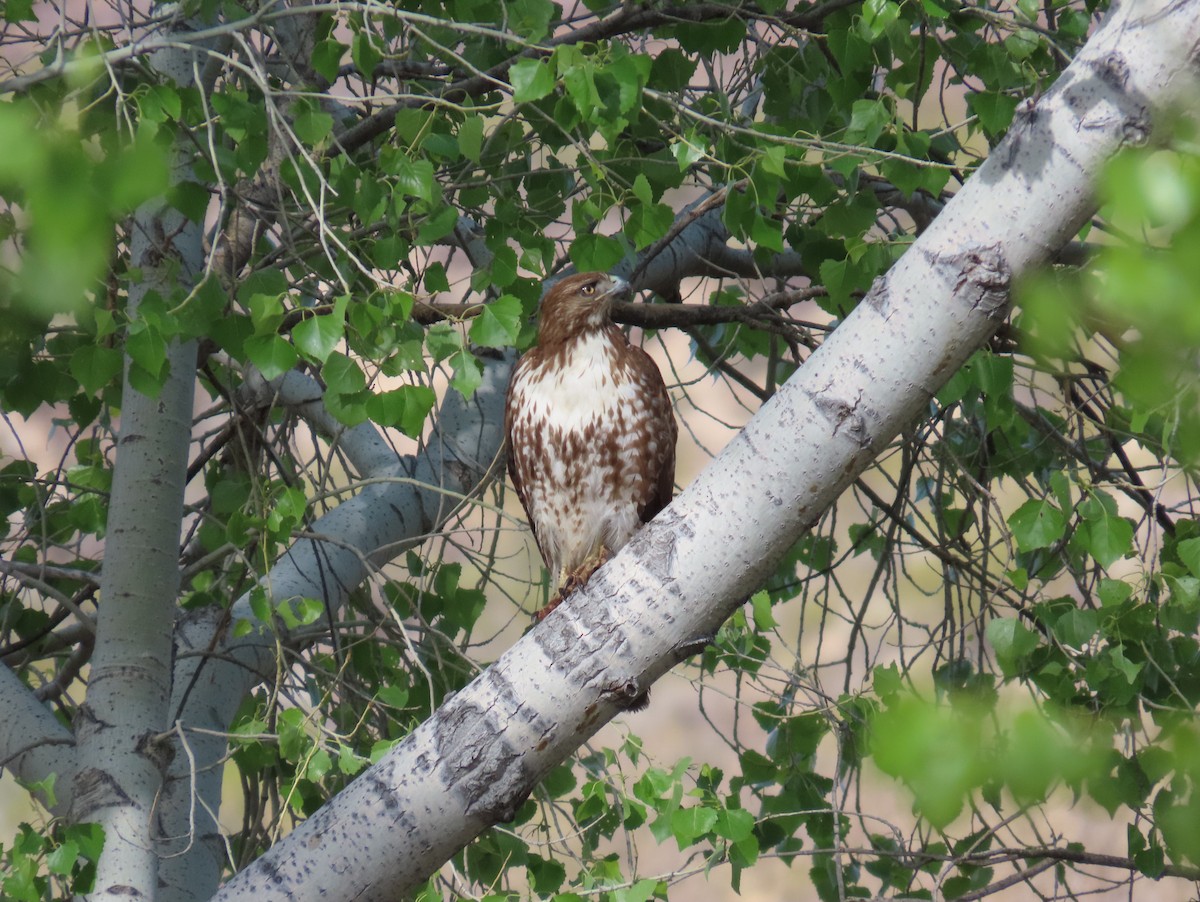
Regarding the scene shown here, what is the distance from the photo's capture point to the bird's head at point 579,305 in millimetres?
3391

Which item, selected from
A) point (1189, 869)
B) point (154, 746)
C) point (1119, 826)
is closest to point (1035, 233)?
point (1189, 869)

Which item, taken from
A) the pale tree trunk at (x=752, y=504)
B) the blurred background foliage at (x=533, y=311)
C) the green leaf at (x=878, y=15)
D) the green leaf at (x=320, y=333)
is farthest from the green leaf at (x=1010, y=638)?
the green leaf at (x=320, y=333)

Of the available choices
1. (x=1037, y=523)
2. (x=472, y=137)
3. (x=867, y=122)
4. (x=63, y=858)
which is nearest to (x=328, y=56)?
(x=472, y=137)

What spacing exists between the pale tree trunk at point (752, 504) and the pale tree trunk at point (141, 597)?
62 centimetres

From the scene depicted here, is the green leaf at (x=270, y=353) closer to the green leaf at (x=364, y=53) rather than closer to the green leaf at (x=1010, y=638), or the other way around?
Answer: the green leaf at (x=364, y=53)

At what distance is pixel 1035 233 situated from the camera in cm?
169

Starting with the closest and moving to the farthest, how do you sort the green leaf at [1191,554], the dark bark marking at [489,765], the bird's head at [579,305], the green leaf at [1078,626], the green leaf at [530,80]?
the dark bark marking at [489,765] → the green leaf at [530,80] → the green leaf at [1191,554] → the green leaf at [1078,626] → the bird's head at [579,305]

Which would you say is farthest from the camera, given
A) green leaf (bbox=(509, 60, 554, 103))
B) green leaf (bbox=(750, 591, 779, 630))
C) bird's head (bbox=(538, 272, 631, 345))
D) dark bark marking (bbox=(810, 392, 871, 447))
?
bird's head (bbox=(538, 272, 631, 345))

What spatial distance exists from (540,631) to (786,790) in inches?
67.6

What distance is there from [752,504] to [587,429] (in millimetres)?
1442

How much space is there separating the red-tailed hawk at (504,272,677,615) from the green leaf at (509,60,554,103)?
129 centimetres

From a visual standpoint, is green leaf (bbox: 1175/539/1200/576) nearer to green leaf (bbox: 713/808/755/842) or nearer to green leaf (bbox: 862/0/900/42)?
green leaf (bbox: 713/808/755/842)

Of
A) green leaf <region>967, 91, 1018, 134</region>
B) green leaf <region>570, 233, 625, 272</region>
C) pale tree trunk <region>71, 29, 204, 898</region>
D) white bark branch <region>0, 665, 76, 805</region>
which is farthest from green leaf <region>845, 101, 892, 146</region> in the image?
white bark branch <region>0, 665, 76, 805</region>

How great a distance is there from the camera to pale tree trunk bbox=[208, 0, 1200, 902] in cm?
164
